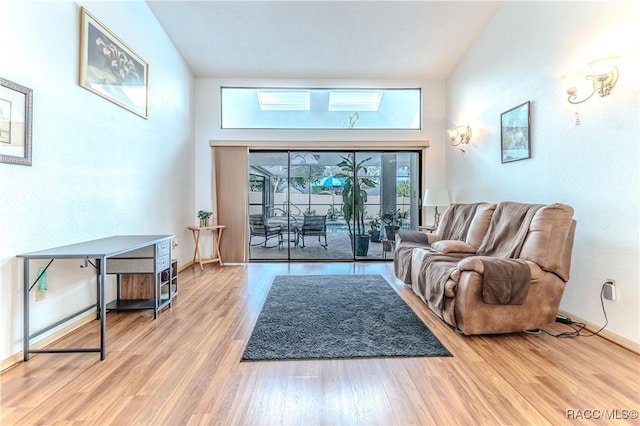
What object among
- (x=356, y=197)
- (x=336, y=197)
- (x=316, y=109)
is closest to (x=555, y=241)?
(x=356, y=197)

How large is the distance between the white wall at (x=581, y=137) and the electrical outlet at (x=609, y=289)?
0.11 ft

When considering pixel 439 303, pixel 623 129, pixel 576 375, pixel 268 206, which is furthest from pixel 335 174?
pixel 576 375

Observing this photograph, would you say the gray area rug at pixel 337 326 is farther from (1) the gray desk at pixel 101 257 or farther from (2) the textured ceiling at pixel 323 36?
(2) the textured ceiling at pixel 323 36

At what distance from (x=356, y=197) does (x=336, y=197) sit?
0.38m

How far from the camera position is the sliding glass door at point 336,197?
→ 5605mm

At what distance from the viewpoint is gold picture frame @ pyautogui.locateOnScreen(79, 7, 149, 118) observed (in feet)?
8.62

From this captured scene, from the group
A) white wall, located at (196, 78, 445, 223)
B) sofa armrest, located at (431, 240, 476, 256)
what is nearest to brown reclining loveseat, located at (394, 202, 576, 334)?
sofa armrest, located at (431, 240, 476, 256)

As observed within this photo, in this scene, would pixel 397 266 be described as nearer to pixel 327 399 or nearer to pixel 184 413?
pixel 327 399

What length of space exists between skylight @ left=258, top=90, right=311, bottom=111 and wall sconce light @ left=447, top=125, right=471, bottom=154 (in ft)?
8.21

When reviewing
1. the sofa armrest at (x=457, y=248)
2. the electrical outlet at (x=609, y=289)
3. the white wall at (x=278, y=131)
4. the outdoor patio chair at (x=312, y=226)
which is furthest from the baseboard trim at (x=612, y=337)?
the outdoor patio chair at (x=312, y=226)

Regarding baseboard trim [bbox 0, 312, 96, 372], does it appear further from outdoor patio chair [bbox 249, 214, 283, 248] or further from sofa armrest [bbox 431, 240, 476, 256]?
sofa armrest [bbox 431, 240, 476, 256]

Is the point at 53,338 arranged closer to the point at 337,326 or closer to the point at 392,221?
the point at 337,326

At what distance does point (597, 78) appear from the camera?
7.91 ft

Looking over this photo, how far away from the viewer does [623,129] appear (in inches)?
89.9
